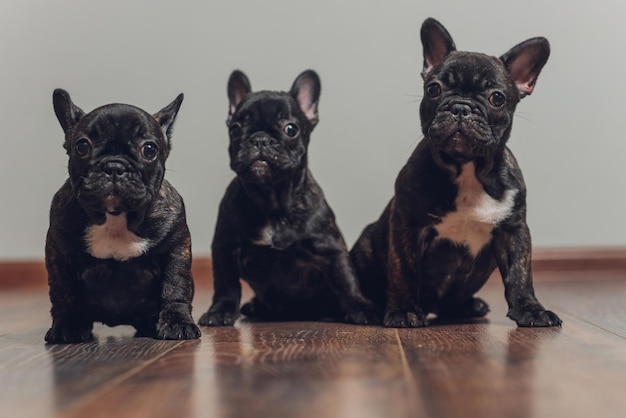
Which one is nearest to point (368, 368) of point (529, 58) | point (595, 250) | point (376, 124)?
point (529, 58)

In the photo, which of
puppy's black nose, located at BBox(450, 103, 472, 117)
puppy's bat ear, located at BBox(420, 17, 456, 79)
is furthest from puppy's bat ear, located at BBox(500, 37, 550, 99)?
puppy's black nose, located at BBox(450, 103, 472, 117)

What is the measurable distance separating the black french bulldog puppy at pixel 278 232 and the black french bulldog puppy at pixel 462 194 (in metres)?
0.27

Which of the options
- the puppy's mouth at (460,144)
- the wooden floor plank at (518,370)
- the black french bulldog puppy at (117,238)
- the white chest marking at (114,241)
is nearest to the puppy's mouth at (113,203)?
the black french bulldog puppy at (117,238)

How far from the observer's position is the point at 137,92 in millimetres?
4988

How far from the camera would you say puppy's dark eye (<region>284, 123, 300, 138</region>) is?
3.26 m

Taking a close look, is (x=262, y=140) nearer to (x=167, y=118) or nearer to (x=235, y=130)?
(x=235, y=130)

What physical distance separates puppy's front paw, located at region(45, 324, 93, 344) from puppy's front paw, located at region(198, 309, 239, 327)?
0.54m

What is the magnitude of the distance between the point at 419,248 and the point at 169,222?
2.93 feet

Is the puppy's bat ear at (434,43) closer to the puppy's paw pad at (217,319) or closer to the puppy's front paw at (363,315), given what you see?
the puppy's front paw at (363,315)

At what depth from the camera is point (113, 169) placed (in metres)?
2.53

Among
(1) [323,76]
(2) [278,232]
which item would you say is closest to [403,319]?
(2) [278,232]

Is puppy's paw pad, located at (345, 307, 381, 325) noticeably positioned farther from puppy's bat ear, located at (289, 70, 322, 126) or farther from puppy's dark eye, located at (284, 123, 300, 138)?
puppy's bat ear, located at (289, 70, 322, 126)

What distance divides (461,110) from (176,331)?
1174mm

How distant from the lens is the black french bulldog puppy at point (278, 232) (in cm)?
322
